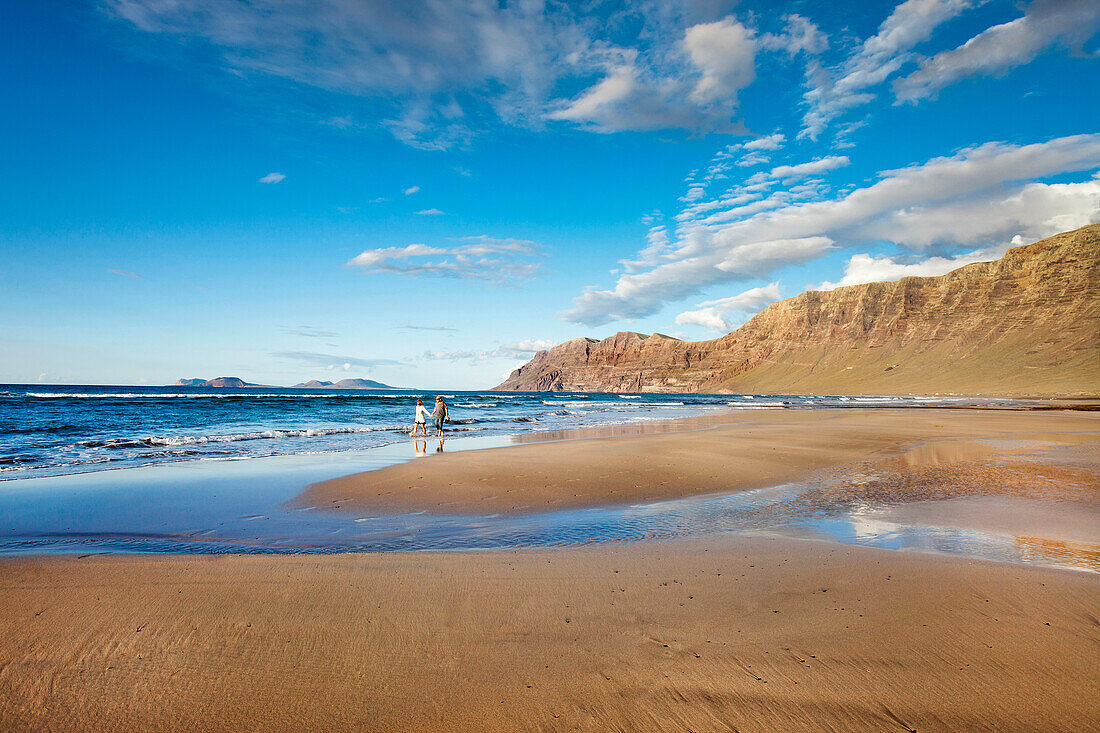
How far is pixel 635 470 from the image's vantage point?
1133 cm

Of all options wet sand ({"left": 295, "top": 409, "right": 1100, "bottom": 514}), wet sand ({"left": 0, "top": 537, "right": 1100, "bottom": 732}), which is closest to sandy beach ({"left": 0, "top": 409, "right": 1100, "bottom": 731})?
wet sand ({"left": 0, "top": 537, "right": 1100, "bottom": 732})

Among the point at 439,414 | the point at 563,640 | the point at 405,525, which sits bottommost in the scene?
the point at 405,525

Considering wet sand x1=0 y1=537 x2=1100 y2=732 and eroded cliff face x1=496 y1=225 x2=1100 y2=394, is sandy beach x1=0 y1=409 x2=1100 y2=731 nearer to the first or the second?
wet sand x1=0 y1=537 x2=1100 y2=732

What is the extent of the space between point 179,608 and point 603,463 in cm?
936

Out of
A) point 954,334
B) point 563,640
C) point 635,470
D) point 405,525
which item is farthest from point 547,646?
point 954,334

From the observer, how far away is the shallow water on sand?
18.6ft

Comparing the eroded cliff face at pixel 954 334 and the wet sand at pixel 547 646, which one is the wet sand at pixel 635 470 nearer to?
the wet sand at pixel 547 646

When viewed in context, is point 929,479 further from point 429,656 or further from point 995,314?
point 995,314

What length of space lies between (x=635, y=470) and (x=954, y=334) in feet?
488

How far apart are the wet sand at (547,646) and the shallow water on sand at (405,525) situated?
874 millimetres

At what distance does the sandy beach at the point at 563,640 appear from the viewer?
2.62 metres

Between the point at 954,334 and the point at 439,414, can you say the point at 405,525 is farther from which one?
the point at 954,334

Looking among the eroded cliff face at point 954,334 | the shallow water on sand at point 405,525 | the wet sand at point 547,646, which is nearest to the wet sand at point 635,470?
the shallow water on sand at point 405,525

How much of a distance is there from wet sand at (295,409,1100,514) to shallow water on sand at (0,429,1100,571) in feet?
2.25
